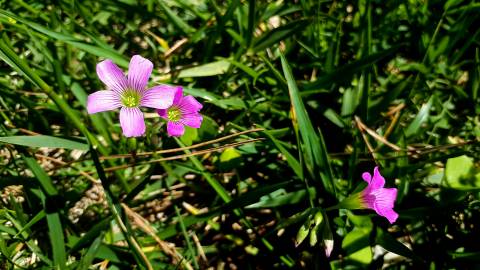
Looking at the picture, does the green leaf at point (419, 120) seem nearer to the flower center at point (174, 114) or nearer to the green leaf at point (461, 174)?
the green leaf at point (461, 174)

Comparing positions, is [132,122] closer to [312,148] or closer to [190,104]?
[190,104]

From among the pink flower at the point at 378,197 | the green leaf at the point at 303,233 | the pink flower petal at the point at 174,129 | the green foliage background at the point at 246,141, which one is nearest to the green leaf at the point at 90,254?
the green foliage background at the point at 246,141

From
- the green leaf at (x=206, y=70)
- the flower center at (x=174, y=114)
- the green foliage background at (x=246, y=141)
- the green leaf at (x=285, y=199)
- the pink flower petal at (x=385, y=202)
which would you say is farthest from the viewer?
the green leaf at (x=206, y=70)

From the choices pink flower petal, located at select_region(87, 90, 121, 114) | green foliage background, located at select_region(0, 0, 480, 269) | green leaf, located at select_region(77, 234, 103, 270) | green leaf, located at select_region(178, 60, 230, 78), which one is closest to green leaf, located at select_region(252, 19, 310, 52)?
green foliage background, located at select_region(0, 0, 480, 269)

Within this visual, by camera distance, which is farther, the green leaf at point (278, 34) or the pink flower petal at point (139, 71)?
the green leaf at point (278, 34)

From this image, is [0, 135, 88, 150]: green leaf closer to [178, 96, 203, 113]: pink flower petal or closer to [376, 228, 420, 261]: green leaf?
[178, 96, 203, 113]: pink flower petal

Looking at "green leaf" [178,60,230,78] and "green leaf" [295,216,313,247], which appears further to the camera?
"green leaf" [178,60,230,78]

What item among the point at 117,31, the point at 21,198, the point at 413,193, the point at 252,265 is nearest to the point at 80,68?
the point at 117,31
